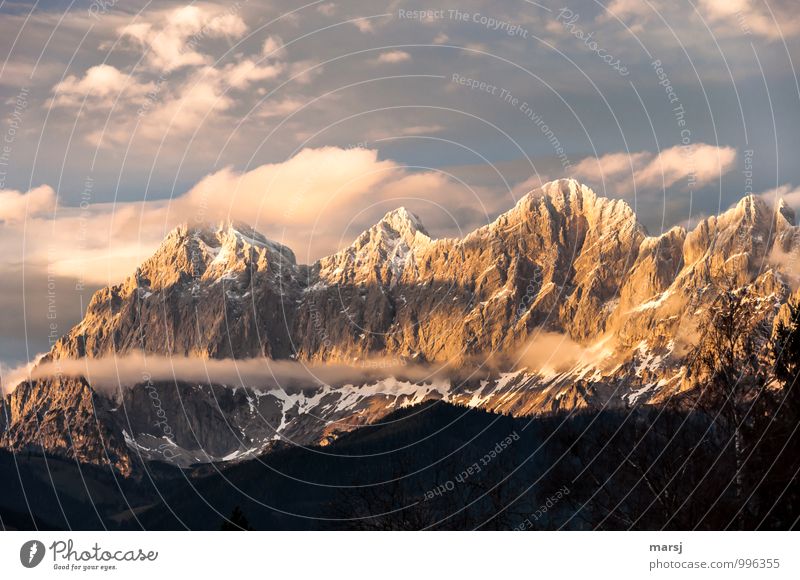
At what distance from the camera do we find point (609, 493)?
3972 cm

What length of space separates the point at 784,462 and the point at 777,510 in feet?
8.36

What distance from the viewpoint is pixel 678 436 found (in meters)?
41.8

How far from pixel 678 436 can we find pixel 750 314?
526 centimetres

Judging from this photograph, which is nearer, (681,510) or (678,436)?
(681,510)

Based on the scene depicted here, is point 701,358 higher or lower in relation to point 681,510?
higher
